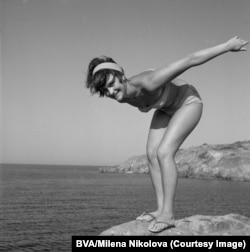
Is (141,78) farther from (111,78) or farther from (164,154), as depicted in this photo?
(164,154)

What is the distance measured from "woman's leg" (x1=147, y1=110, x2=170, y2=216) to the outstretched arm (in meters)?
1.11

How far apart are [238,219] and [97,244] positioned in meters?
3.32

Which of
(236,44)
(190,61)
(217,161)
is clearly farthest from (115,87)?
(217,161)

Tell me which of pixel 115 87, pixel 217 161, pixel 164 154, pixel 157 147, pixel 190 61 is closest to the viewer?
pixel 115 87

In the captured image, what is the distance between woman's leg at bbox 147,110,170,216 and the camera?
6.58m

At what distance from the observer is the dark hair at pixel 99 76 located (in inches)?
215

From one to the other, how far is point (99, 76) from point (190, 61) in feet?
4.57

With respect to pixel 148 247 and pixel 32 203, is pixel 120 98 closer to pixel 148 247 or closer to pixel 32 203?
pixel 148 247

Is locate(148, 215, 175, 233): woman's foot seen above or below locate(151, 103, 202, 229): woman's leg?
below

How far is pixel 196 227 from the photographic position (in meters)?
7.02

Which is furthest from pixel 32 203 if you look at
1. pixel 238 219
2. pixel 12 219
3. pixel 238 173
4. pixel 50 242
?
pixel 238 173

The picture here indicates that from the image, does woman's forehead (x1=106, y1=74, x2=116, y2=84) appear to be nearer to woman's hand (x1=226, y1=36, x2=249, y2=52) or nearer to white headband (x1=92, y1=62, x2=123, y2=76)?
white headband (x1=92, y1=62, x2=123, y2=76)

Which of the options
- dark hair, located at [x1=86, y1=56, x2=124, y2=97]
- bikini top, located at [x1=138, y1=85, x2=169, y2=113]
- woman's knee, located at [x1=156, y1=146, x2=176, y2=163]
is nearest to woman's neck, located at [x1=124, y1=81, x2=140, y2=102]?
dark hair, located at [x1=86, y1=56, x2=124, y2=97]

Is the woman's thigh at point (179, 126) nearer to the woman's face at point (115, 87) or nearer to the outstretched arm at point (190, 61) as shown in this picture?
the outstretched arm at point (190, 61)
